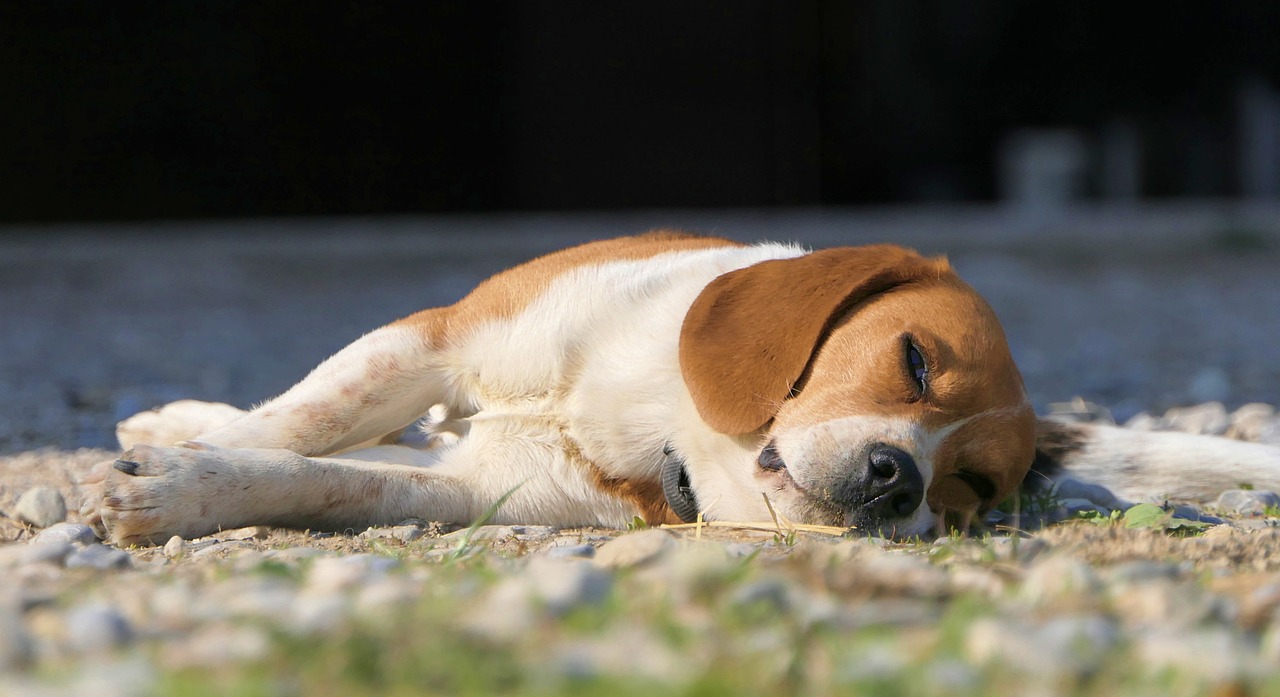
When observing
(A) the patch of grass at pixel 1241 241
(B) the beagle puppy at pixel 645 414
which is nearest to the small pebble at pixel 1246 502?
(B) the beagle puppy at pixel 645 414

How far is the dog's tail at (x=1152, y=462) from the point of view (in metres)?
3.58

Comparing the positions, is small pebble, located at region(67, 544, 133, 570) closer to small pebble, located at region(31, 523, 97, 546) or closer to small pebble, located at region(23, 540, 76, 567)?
small pebble, located at region(23, 540, 76, 567)

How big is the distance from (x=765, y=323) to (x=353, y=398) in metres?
0.99

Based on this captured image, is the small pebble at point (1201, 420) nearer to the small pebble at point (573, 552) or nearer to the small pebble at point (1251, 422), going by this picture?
the small pebble at point (1251, 422)

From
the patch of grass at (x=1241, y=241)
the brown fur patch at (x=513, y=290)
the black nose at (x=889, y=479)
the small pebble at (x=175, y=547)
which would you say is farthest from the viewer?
the patch of grass at (x=1241, y=241)

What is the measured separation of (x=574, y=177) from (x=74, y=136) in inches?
143

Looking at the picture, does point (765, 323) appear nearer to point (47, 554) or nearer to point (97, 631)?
point (47, 554)

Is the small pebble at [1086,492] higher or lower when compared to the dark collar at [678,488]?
lower

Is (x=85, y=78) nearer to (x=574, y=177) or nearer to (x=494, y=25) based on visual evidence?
(x=494, y=25)

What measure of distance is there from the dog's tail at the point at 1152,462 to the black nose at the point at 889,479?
84cm

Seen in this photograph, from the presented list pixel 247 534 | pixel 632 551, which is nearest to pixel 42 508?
pixel 247 534

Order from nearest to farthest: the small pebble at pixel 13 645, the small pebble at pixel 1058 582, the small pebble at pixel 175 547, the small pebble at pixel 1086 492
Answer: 1. the small pebble at pixel 13 645
2. the small pebble at pixel 1058 582
3. the small pebble at pixel 175 547
4. the small pebble at pixel 1086 492

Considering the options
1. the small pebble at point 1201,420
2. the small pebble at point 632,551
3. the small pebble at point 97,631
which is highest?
the small pebble at point 97,631

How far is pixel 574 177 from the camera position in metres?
10.8
